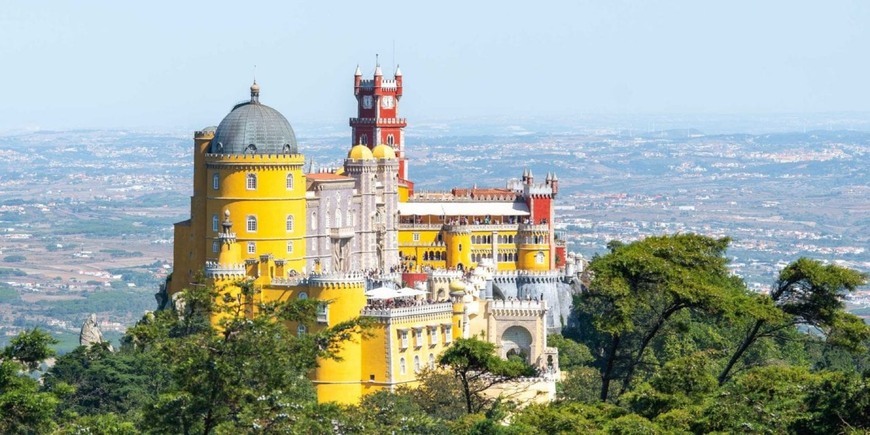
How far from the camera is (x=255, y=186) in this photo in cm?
10362

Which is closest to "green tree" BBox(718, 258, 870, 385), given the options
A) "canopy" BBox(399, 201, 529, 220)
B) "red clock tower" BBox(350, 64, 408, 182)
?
"canopy" BBox(399, 201, 529, 220)

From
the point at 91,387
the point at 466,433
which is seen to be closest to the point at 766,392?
the point at 466,433

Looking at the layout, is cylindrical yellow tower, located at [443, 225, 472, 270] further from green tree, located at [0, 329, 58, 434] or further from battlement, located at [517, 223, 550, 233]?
green tree, located at [0, 329, 58, 434]

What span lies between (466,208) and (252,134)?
21.1 metres

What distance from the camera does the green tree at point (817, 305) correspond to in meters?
77.2

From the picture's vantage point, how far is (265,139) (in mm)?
103562

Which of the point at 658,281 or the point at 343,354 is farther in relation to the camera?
the point at 343,354

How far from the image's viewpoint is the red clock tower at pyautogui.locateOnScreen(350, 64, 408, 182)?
129 m

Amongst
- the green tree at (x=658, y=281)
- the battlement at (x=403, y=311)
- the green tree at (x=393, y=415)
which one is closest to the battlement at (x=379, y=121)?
the battlement at (x=403, y=311)

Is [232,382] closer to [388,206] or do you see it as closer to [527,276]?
[388,206]

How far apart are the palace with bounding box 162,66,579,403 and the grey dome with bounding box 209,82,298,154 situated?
7 centimetres

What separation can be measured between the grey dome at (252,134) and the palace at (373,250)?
0.22 feet

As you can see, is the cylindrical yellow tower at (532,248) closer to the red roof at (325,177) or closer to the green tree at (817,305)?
the red roof at (325,177)

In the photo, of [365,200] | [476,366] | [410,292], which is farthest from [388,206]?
[476,366]
